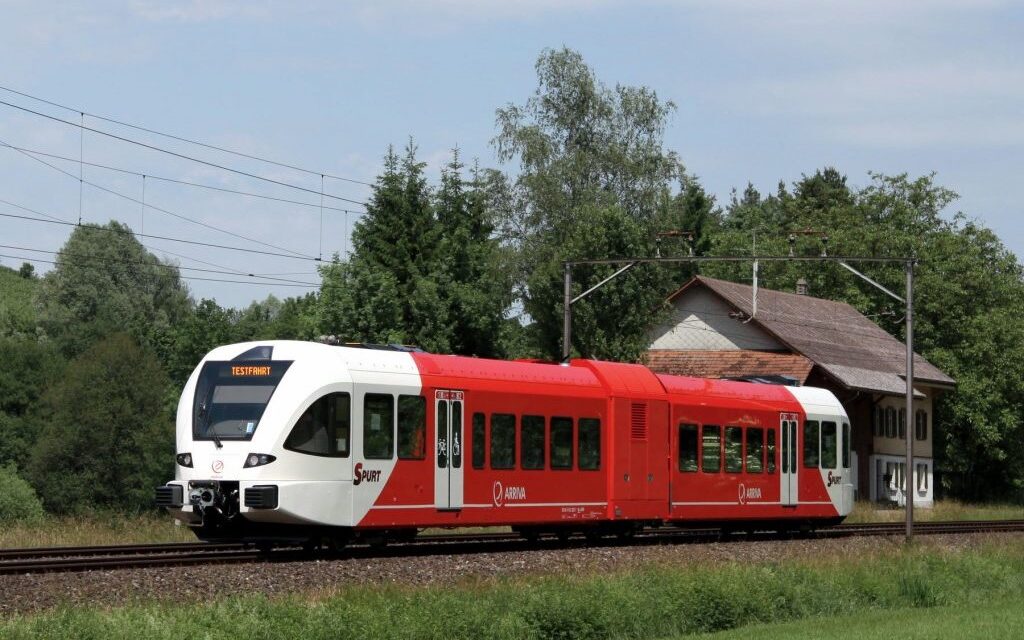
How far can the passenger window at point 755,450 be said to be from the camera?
30859mm

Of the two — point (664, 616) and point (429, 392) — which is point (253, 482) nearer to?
point (429, 392)

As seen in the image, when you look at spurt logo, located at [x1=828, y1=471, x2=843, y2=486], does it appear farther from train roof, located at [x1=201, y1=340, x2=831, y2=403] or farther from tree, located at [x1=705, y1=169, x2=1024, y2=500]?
tree, located at [x1=705, y1=169, x2=1024, y2=500]

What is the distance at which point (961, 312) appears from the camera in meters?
70.3

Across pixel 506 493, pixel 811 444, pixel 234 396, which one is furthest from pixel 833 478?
pixel 234 396

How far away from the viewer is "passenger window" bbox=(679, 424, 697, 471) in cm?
2905

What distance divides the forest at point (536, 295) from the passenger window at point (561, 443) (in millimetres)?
12057

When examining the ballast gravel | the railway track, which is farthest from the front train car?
the ballast gravel

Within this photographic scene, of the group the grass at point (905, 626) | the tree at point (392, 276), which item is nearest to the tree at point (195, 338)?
the tree at point (392, 276)

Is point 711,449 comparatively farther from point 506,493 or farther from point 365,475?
point 365,475

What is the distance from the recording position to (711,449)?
29875 mm

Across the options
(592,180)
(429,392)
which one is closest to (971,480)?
(592,180)

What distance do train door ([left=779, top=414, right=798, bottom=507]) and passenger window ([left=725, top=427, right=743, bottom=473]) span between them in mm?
1612

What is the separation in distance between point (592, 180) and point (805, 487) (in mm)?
Result: 34810

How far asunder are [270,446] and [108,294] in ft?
313
